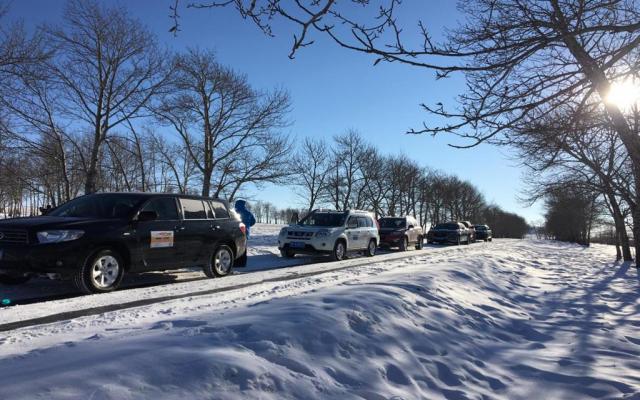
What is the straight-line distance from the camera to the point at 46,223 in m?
6.70

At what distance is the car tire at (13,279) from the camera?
6785 millimetres

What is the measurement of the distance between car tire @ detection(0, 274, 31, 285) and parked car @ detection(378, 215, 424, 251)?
54.0ft

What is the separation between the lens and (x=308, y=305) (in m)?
5.02

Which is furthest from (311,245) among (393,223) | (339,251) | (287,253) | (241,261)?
(393,223)

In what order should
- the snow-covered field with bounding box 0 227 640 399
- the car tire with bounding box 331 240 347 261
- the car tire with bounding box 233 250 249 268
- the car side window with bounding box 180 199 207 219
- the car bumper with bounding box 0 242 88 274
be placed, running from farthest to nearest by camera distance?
the car tire with bounding box 331 240 347 261 < the car tire with bounding box 233 250 249 268 < the car side window with bounding box 180 199 207 219 < the car bumper with bounding box 0 242 88 274 < the snow-covered field with bounding box 0 227 640 399

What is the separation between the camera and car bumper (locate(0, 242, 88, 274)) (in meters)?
6.41

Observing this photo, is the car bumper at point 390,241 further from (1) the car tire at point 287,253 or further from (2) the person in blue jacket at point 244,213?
(1) the car tire at point 287,253

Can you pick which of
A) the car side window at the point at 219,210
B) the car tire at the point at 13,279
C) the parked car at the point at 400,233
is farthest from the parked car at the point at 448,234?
the car tire at the point at 13,279

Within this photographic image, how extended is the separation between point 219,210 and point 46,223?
394cm

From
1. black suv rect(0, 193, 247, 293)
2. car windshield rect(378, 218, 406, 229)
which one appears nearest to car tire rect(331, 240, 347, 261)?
black suv rect(0, 193, 247, 293)

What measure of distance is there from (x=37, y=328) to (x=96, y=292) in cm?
225

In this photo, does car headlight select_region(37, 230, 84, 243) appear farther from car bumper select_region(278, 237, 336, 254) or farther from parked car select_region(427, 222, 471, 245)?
Answer: parked car select_region(427, 222, 471, 245)

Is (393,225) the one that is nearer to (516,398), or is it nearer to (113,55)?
(113,55)

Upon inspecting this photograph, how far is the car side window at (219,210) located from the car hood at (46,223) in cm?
303
